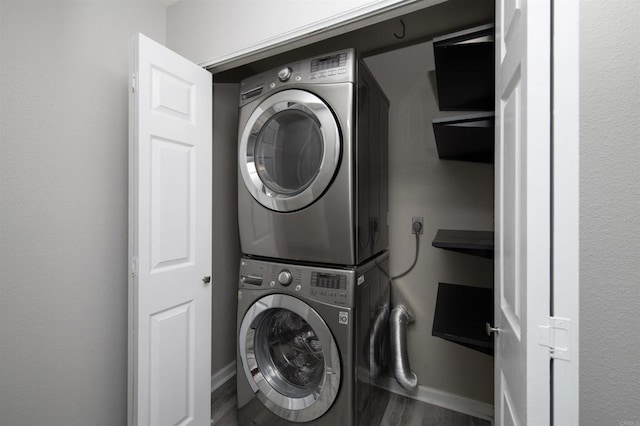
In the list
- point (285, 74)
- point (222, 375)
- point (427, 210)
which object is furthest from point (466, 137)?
point (222, 375)

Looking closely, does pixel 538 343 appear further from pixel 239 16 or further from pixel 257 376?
pixel 239 16

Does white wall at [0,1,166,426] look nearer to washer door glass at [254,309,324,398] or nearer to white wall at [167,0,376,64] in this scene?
white wall at [167,0,376,64]

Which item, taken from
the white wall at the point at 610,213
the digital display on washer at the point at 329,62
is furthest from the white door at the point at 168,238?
the white wall at the point at 610,213

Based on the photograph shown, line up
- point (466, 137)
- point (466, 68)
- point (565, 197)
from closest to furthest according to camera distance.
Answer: point (565, 197) < point (466, 68) < point (466, 137)

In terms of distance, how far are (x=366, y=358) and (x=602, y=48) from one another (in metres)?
1.45

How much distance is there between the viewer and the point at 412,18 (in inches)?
72.4

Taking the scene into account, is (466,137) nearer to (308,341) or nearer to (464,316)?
(464,316)

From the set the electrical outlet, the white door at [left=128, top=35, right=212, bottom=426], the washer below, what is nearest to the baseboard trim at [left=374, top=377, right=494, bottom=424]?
the washer below

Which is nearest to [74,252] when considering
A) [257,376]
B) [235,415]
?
[257,376]

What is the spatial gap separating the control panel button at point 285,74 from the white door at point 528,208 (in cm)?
100

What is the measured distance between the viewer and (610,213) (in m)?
0.66

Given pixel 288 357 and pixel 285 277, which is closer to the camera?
pixel 285 277

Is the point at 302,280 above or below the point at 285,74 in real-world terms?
below

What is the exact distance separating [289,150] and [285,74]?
387 millimetres
